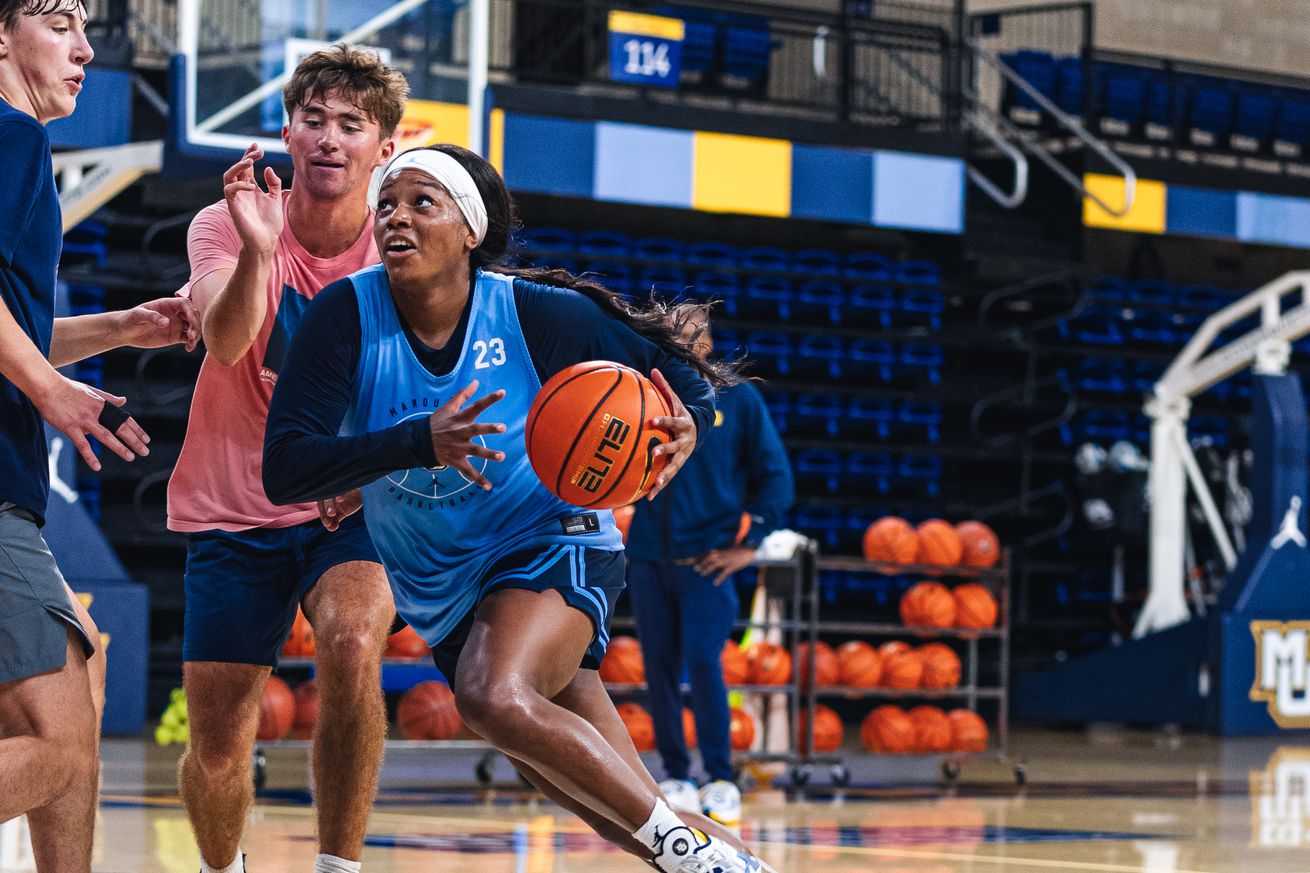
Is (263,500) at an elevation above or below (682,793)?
above

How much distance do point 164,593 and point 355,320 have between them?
36.8ft

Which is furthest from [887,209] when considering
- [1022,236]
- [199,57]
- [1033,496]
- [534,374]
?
[534,374]

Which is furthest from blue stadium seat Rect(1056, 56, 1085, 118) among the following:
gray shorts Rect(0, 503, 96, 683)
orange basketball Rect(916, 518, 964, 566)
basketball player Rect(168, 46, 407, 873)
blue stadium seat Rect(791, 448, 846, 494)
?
gray shorts Rect(0, 503, 96, 683)

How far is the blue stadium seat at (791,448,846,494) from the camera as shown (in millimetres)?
16469

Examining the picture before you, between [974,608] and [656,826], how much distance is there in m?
7.45

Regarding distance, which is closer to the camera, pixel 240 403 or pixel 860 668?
pixel 240 403

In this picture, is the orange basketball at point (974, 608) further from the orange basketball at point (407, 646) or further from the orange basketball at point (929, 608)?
the orange basketball at point (407, 646)

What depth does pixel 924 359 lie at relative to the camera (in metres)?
17.2

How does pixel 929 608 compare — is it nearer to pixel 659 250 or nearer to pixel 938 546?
pixel 938 546

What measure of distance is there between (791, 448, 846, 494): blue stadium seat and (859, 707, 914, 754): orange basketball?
5.81 m

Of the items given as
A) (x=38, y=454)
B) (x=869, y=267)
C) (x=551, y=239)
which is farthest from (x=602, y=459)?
(x=869, y=267)

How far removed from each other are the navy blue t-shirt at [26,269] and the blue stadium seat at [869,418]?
13.4 metres

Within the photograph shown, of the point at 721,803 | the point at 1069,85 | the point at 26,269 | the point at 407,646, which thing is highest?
the point at 1069,85

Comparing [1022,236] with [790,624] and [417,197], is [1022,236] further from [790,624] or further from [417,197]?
[417,197]
